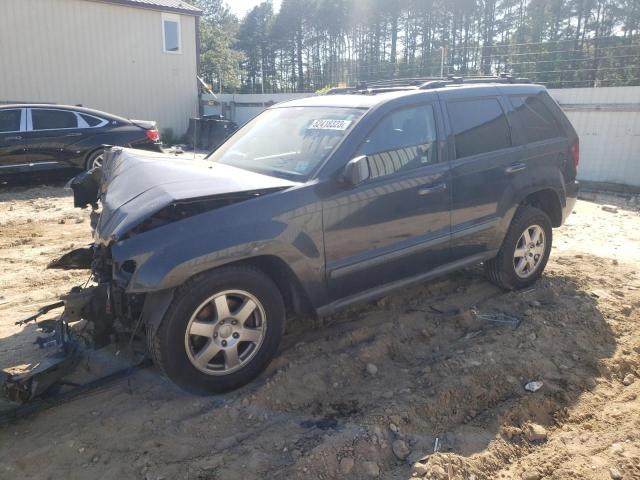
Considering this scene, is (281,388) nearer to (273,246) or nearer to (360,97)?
(273,246)

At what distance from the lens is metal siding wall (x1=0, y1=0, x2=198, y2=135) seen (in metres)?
16.4

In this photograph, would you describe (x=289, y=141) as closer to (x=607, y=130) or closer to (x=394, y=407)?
(x=394, y=407)

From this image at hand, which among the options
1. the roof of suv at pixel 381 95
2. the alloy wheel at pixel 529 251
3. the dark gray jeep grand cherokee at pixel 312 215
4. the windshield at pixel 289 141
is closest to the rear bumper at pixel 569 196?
the dark gray jeep grand cherokee at pixel 312 215

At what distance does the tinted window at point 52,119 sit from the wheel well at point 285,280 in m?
8.36

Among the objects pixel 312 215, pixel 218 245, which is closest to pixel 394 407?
pixel 312 215

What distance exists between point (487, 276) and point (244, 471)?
3151 millimetres

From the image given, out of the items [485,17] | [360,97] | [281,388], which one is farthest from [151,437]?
[485,17]

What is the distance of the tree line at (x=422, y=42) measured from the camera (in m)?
14.2

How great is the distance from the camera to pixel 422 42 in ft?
99.3

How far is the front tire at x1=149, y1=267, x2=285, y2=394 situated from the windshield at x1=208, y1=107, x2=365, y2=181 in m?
0.86

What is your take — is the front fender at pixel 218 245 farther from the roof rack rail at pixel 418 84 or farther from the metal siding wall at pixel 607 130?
the metal siding wall at pixel 607 130

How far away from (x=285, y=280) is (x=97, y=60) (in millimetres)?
17170


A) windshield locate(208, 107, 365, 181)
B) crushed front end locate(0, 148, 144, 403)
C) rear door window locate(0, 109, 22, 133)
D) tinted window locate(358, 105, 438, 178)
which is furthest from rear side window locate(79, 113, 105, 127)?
tinted window locate(358, 105, 438, 178)

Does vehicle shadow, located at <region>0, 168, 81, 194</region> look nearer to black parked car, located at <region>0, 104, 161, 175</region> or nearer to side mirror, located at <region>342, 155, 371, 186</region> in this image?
black parked car, located at <region>0, 104, 161, 175</region>
